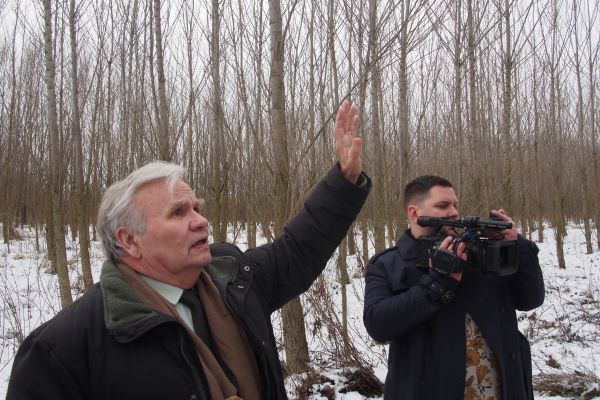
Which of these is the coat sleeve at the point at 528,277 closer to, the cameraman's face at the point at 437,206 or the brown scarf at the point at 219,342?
the cameraman's face at the point at 437,206

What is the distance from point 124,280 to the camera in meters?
1.20

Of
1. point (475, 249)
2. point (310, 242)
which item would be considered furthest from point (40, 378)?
point (475, 249)

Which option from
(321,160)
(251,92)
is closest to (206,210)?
(251,92)

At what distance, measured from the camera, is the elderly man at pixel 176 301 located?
104cm

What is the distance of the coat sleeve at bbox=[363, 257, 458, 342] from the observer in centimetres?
176

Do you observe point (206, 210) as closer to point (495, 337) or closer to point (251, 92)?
point (251, 92)

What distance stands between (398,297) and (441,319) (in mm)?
207

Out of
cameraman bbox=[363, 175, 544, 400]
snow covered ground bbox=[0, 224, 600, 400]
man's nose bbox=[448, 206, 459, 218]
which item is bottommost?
snow covered ground bbox=[0, 224, 600, 400]

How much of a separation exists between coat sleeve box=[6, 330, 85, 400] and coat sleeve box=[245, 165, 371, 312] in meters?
0.67

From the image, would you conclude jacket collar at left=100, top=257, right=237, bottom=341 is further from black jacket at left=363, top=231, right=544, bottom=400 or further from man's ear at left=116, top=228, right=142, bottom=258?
black jacket at left=363, top=231, right=544, bottom=400

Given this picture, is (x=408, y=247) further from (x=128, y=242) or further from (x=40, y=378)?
(x=40, y=378)

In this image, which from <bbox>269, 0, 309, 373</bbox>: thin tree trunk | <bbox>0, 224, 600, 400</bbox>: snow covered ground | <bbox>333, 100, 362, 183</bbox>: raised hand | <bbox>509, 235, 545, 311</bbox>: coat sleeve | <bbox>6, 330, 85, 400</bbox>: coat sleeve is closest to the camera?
<bbox>6, 330, 85, 400</bbox>: coat sleeve

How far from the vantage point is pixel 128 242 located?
4.26 ft

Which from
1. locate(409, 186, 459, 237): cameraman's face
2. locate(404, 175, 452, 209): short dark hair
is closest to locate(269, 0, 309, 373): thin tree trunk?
locate(404, 175, 452, 209): short dark hair
